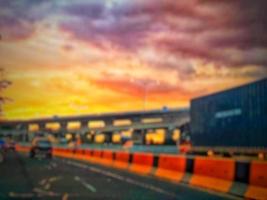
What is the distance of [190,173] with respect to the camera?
1769cm

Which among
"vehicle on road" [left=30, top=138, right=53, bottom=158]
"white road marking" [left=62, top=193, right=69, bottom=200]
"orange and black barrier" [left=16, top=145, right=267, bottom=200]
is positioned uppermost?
"vehicle on road" [left=30, top=138, right=53, bottom=158]

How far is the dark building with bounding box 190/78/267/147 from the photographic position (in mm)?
27906

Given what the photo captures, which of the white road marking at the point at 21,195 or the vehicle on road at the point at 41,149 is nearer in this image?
the white road marking at the point at 21,195

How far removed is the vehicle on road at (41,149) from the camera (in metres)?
42.1

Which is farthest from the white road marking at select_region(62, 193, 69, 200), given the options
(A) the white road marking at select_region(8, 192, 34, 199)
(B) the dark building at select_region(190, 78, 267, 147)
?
(B) the dark building at select_region(190, 78, 267, 147)

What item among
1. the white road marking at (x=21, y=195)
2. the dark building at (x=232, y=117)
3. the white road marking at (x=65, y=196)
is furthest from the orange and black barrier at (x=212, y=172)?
the dark building at (x=232, y=117)

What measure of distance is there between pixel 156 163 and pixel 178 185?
5.57 meters

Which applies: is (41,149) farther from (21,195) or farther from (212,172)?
(21,195)

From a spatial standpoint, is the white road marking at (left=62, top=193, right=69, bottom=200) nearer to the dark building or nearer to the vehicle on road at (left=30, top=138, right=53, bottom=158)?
the dark building

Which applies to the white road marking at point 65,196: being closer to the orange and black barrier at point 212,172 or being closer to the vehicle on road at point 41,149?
the orange and black barrier at point 212,172

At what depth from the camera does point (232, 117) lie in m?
31.5

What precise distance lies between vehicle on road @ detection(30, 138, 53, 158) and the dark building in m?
12.1

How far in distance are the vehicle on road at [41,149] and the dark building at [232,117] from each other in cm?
1205

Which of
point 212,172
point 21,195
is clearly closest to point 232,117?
point 212,172
